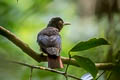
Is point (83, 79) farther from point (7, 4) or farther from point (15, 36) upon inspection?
point (7, 4)

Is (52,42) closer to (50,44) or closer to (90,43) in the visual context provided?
(50,44)

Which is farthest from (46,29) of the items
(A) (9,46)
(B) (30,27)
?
(A) (9,46)

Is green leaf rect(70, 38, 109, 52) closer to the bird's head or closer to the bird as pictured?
the bird

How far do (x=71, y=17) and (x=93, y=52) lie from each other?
162 mm

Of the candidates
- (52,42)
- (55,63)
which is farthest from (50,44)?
(55,63)

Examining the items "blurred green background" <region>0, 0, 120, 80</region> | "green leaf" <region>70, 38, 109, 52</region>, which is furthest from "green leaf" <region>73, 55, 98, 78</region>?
"blurred green background" <region>0, 0, 120, 80</region>

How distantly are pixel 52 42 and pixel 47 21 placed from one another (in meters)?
0.12

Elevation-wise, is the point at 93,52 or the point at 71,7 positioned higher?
the point at 71,7

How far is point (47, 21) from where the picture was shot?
1.23 metres

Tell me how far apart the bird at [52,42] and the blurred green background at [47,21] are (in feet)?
0.08

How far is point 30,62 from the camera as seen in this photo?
1.11 metres

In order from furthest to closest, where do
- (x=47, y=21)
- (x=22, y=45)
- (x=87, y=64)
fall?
(x=47, y=21) < (x=22, y=45) < (x=87, y=64)

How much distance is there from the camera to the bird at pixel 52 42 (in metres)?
1.05

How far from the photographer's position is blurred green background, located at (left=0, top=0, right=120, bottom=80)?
1.10 meters
